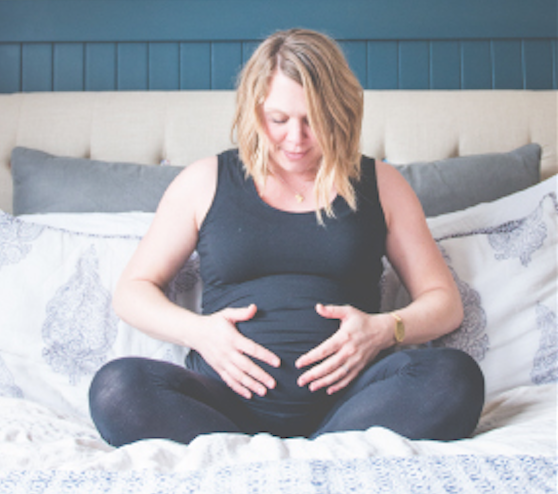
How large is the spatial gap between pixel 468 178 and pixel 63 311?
41.4 inches

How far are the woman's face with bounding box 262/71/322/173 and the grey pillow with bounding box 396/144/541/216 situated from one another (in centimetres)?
49

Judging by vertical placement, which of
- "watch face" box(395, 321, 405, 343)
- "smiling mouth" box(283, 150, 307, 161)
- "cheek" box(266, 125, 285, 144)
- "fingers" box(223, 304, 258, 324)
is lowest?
"watch face" box(395, 321, 405, 343)

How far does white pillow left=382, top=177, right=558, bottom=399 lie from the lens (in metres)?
1.38

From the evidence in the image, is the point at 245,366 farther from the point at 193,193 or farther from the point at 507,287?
the point at 507,287

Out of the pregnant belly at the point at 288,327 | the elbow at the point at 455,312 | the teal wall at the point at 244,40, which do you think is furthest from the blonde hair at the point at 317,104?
the teal wall at the point at 244,40

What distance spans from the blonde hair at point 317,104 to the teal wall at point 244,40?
884mm

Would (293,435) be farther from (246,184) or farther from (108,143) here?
(108,143)

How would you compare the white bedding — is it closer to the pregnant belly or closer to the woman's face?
the pregnant belly

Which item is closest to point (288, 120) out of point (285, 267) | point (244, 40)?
point (285, 267)

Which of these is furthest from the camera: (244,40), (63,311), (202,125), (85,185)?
(244,40)

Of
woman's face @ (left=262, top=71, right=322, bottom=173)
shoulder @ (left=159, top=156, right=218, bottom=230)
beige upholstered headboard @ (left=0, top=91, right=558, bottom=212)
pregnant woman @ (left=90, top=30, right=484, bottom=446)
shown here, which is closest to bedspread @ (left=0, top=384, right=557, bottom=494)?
pregnant woman @ (left=90, top=30, right=484, bottom=446)

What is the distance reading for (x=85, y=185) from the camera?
170 cm

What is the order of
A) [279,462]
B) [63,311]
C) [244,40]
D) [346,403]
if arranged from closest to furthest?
[279,462] → [346,403] → [63,311] → [244,40]

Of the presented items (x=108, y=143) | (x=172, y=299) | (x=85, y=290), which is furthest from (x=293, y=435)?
(x=108, y=143)
